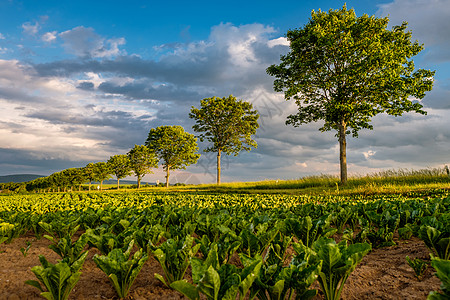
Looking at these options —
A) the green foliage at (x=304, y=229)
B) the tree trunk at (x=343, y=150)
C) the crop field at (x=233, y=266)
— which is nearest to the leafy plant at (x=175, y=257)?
the crop field at (x=233, y=266)

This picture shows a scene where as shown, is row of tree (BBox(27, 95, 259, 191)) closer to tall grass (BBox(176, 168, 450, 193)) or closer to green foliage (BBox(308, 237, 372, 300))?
tall grass (BBox(176, 168, 450, 193))

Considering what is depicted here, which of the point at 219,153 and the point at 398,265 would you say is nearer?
the point at 398,265

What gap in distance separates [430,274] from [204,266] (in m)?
2.50

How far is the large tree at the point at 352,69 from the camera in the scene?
21438 mm

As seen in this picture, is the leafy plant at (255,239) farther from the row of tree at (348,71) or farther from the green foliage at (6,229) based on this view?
the row of tree at (348,71)

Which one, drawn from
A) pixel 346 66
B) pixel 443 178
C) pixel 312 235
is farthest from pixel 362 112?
pixel 312 235

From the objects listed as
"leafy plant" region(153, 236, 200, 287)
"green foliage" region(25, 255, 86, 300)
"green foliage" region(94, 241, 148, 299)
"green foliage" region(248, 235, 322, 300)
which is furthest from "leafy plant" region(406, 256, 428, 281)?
"green foliage" region(25, 255, 86, 300)

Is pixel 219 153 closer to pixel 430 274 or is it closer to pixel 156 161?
pixel 156 161

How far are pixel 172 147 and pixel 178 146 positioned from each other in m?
1.14

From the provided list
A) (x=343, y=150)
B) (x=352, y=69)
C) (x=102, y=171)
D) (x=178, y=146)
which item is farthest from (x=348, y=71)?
(x=102, y=171)

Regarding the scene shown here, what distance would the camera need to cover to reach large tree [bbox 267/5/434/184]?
21.4 m

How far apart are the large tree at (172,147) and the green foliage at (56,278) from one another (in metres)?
47.9

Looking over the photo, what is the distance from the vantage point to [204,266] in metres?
1.98

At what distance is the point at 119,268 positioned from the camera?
7.81ft
